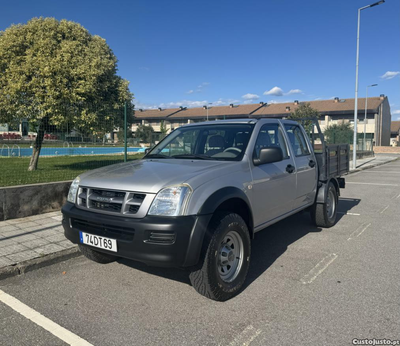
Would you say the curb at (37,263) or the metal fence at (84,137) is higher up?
the metal fence at (84,137)

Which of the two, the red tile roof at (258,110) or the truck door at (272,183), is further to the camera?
the red tile roof at (258,110)

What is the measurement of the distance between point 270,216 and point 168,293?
1.60m

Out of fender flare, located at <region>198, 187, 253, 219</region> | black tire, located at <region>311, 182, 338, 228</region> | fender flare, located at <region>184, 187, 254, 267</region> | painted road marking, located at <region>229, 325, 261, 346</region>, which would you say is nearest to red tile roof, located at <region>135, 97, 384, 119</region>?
black tire, located at <region>311, 182, 338, 228</region>

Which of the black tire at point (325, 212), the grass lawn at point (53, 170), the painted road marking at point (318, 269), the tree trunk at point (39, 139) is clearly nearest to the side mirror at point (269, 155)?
the painted road marking at point (318, 269)

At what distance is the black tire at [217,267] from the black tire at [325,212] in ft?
9.19

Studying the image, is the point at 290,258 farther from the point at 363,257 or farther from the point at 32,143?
the point at 32,143

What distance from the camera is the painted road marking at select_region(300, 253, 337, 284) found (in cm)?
368

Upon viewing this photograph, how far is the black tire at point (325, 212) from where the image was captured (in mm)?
5645

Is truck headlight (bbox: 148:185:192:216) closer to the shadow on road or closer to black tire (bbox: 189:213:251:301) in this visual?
black tire (bbox: 189:213:251:301)

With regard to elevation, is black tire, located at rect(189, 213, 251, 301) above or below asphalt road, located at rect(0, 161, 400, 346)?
above

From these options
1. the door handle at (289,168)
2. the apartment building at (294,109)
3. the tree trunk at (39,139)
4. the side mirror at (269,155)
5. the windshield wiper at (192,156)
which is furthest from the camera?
the apartment building at (294,109)

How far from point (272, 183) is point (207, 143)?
3.27 ft

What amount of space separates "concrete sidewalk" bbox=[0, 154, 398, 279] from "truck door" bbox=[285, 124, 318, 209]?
3.40m

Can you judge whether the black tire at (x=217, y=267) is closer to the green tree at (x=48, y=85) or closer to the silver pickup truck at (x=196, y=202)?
the silver pickup truck at (x=196, y=202)
